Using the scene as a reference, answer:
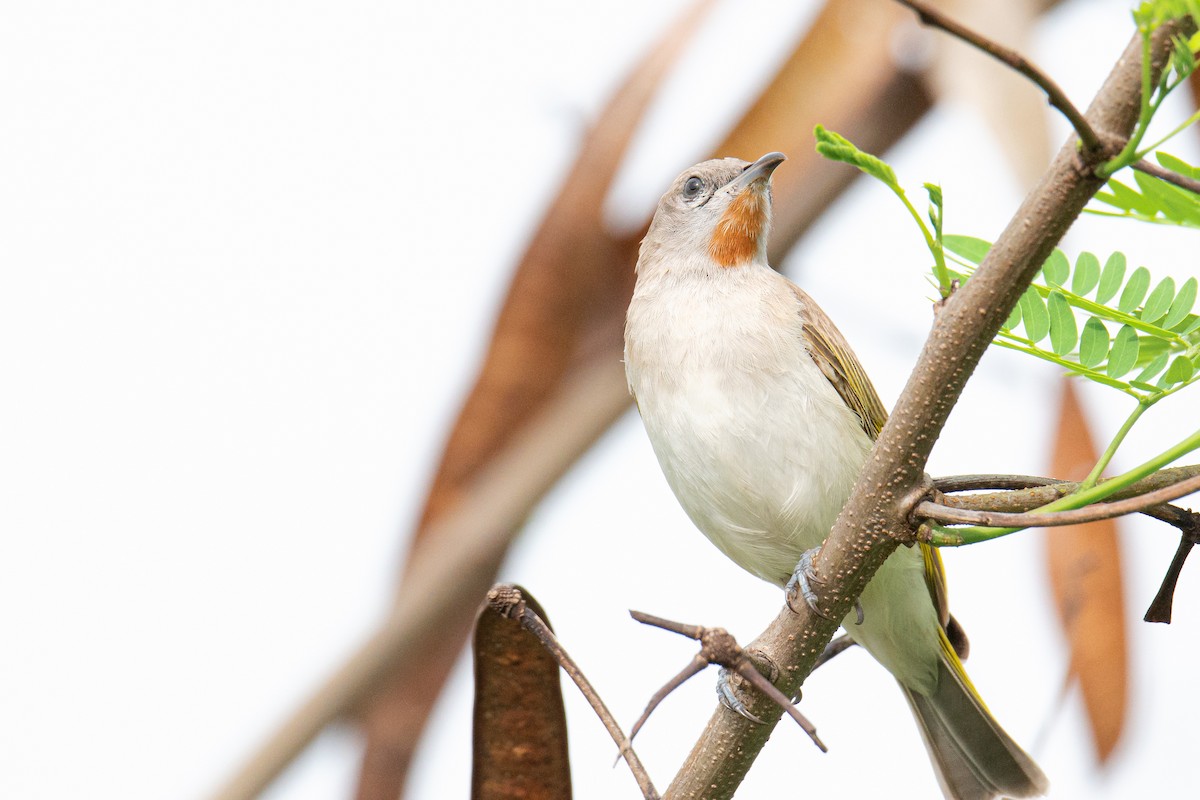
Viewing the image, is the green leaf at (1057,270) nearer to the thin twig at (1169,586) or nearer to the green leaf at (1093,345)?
the green leaf at (1093,345)

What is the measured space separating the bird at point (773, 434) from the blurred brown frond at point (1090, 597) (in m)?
0.26

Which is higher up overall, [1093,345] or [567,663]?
[1093,345]

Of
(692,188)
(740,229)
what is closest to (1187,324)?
(740,229)

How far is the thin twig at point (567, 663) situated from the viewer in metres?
1.46

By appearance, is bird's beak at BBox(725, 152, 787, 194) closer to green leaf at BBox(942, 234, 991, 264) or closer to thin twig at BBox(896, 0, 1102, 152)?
green leaf at BBox(942, 234, 991, 264)

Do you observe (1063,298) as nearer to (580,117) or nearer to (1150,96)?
(1150,96)

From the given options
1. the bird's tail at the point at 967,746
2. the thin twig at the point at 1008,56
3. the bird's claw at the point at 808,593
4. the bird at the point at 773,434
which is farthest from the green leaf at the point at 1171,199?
the bird's tail at the point at 967,746

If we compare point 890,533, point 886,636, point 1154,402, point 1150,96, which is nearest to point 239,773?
point 886,636

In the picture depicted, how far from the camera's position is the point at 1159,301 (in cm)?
171

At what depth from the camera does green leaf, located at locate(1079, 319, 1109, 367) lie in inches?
68.4

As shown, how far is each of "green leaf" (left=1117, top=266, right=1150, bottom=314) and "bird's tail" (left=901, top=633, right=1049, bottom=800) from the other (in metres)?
1.86

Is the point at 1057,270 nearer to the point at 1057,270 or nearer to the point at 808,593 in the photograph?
the point at 1057,270

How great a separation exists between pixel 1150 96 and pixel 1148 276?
0.62 metres

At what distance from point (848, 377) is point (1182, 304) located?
146cm
